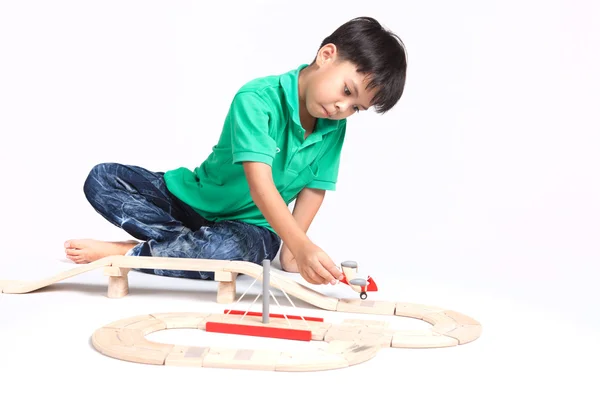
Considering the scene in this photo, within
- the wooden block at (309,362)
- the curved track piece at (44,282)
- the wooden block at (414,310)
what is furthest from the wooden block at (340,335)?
the curved track piece at (44,282)

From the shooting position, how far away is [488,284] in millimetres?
2180

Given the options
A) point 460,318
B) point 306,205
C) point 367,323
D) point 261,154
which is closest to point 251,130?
point 261,154

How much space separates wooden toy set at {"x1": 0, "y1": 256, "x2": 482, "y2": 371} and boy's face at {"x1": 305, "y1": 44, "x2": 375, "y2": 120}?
15.6 inches

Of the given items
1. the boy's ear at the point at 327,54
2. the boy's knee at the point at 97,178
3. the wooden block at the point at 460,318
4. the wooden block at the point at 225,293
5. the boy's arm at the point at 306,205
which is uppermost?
the boy's ear at the point at 327,54

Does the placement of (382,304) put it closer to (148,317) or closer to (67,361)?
(148,317)

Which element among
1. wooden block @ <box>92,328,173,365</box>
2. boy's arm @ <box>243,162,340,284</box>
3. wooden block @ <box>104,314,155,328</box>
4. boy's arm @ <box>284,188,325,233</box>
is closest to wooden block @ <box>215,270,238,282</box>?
boy's arm @ <box>243,162,340,284</box>

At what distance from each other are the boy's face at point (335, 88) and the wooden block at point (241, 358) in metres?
0.74

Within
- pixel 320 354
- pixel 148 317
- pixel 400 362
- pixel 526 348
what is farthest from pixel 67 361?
pixel 526 348

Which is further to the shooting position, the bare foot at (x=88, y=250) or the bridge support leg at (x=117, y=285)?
the bare foot at (x=88, y=250)

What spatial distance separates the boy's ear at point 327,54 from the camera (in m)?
2.01

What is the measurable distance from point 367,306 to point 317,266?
7.8 inches

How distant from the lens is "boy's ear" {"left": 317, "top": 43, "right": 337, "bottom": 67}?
2.01 meters

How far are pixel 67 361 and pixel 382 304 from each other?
0.75 meters

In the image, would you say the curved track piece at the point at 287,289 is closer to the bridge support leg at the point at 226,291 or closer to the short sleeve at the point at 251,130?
the bridge support leg at the point at 226,291
